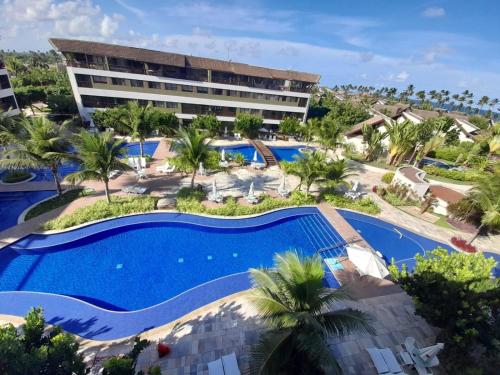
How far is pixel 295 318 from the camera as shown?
667cm

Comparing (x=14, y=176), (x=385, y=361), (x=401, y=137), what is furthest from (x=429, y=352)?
(x=14, y=176)

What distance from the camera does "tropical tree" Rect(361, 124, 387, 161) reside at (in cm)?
3095

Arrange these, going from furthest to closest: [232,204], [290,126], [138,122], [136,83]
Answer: [290,126]
[136,83]
[138,122]
[232,204]

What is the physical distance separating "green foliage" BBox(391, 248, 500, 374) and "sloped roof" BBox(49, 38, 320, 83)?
35861 millimetres

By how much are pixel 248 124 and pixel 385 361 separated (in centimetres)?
3155

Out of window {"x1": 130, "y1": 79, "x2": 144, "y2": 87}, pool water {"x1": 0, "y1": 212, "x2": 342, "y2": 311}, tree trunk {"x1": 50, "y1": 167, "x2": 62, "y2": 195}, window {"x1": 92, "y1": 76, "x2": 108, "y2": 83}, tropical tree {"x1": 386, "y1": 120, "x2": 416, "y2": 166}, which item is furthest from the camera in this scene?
window {"x1": 130, "y1": 79, "x2": 144, "y2": 87}

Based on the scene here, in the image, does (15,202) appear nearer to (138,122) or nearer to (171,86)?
(138,122)

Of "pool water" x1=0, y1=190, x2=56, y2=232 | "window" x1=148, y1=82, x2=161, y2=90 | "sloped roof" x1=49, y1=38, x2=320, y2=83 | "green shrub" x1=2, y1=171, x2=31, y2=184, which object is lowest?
"pool water" x1=0, y1=190, x2=56, y2=232

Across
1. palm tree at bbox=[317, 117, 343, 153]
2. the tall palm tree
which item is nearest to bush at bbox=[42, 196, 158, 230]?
the tall palm tree

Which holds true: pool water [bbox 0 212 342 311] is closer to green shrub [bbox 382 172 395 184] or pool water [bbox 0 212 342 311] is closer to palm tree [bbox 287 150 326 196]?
palm tree [bbox 287 150 326 196]

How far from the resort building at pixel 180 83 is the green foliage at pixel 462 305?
35.3 meters

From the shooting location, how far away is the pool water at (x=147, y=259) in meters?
12.7

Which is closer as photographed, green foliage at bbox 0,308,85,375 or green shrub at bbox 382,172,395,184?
green foliage at bbox 0,308,85,375

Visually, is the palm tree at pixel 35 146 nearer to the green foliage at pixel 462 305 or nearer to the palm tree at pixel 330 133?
the green foliage at pixel 462 305
